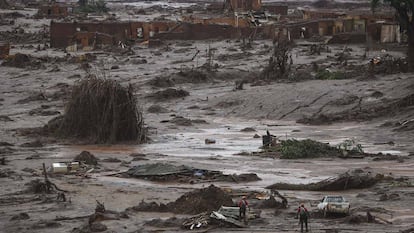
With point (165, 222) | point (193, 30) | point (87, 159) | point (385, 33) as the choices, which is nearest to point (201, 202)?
point (165, 222)

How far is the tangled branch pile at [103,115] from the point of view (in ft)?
93.8

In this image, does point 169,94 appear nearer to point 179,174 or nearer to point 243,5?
point 179,174

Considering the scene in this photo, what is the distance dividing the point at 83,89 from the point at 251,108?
25.5 ft

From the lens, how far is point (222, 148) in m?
26.0

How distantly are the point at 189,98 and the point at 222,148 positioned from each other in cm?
1274

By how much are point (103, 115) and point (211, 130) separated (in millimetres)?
3724

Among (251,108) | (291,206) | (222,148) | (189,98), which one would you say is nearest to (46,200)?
(291,206)

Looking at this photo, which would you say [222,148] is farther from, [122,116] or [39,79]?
[39,79]

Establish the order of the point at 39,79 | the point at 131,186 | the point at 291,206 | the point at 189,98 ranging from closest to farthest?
the point at 291,206 → the point at 131,186 → the point at 189,98 → the point at 39,79

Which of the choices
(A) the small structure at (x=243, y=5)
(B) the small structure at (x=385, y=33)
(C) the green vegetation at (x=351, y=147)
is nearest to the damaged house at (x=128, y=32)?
(B) the small structure at (x=385, y=33)

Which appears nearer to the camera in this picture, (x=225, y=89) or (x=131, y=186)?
(x=131, y=186)

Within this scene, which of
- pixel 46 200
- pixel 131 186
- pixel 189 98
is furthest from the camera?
pixel 189 98

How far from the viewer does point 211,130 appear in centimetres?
3028

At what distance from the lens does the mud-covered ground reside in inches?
650
